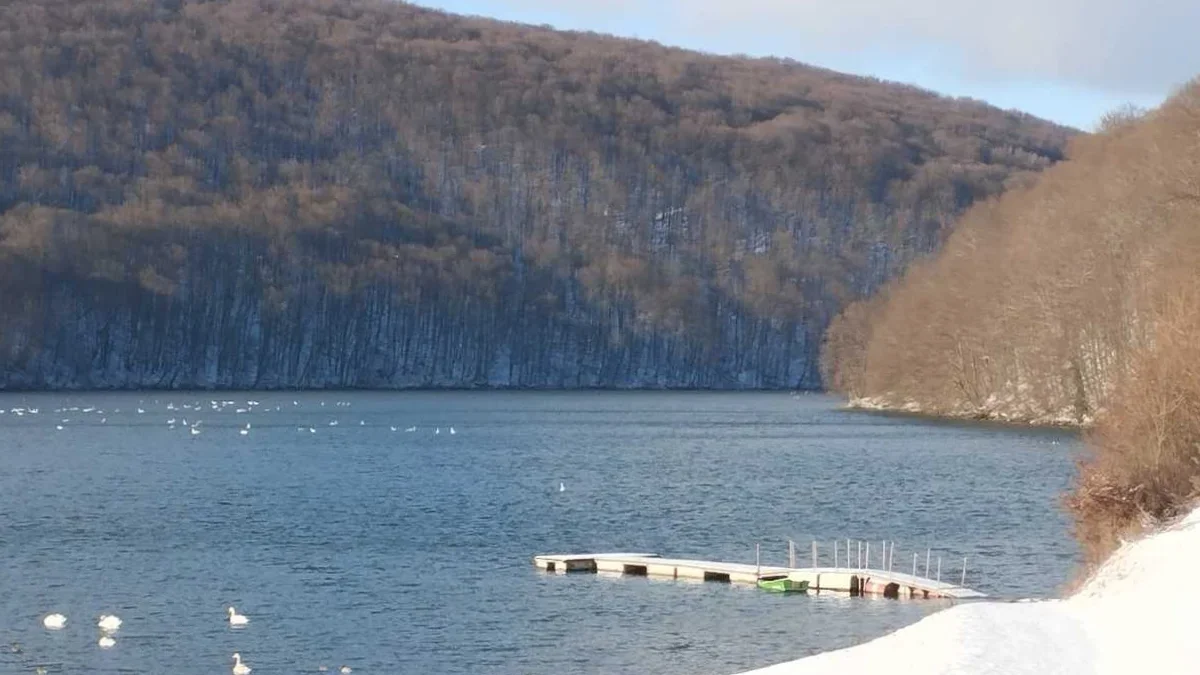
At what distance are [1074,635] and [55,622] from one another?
18.1 meters

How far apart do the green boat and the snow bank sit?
10.1m

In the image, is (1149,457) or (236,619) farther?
(236,619)

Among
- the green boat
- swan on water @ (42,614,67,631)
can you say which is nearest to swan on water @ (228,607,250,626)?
swan on water @ (42,614,67,631)

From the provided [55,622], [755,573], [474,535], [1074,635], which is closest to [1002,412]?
[474,535]

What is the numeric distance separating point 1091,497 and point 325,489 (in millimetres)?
34920

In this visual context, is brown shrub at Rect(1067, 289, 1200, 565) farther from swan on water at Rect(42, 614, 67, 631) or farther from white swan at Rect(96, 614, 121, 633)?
swan on water at Rect(42, 614, 67, 631)

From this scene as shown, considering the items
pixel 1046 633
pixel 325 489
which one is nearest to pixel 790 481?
pixel 325 489

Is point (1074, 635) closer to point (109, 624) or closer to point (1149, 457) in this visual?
point (1149, 457)

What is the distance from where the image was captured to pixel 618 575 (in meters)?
37.5

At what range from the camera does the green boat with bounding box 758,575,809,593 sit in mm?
34781

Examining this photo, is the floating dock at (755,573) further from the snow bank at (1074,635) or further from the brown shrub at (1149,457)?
the snow bank at (1074,635)

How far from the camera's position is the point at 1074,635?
2158cm

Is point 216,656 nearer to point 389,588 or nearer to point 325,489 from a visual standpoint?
point 389,588

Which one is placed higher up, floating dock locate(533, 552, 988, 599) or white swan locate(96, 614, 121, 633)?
floating dock locate(533, 552, 988, 599)
